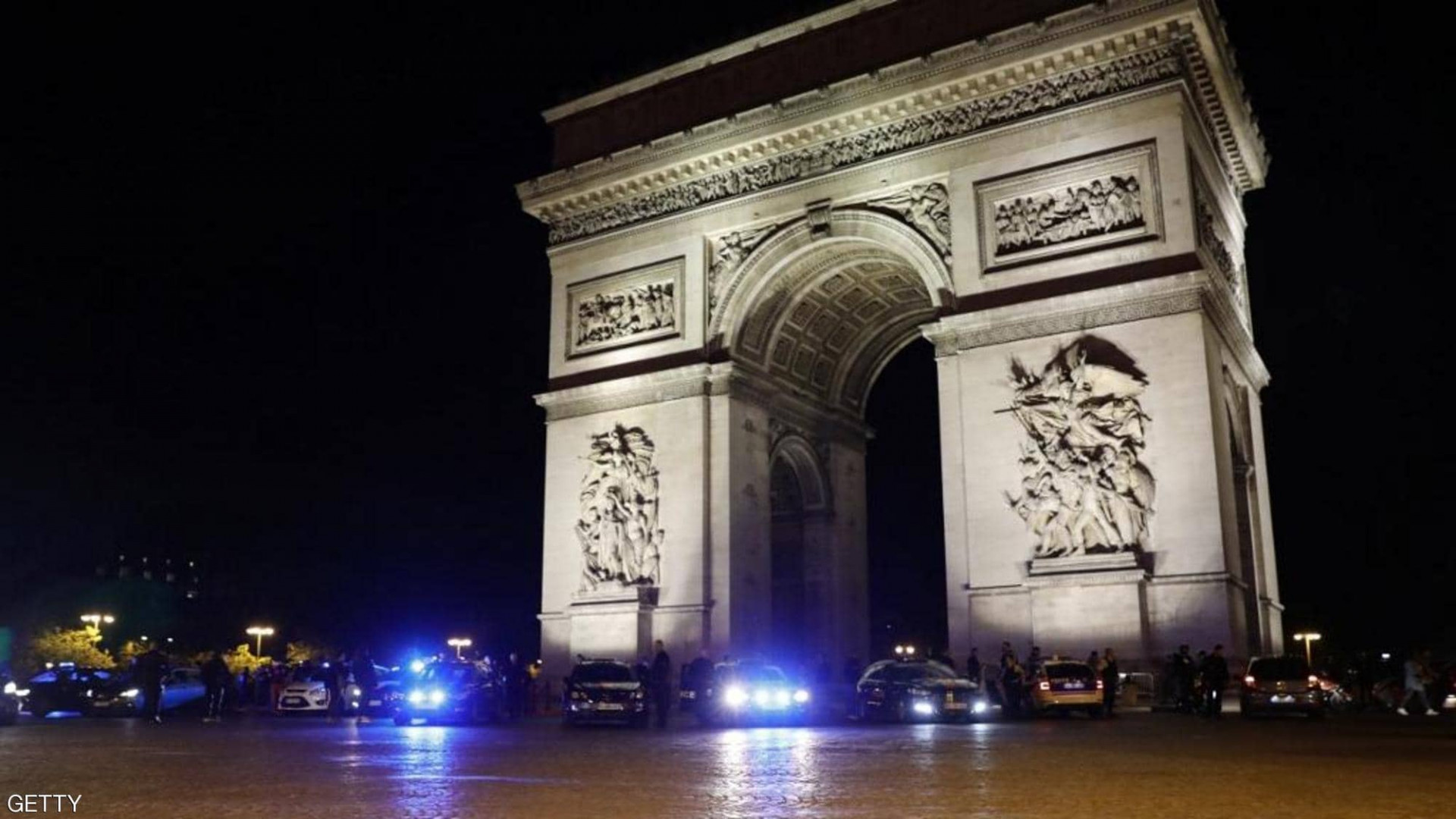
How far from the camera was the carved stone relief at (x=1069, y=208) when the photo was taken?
80.2ft

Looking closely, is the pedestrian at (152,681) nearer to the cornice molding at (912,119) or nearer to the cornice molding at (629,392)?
the cornice molding at (629,392)

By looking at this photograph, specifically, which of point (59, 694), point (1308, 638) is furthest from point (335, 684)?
point (1308, 638)

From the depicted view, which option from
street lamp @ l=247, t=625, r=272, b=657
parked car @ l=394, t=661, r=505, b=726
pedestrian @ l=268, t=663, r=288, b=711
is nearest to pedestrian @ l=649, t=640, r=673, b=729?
parked car @ l=394, t=661, r=505, b=726

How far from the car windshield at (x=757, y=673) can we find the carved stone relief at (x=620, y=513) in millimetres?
4662

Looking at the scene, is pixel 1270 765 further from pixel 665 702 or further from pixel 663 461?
pixel 663 461

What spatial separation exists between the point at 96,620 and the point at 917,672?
44222 mm

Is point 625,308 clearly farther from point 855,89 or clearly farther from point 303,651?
point 303,651

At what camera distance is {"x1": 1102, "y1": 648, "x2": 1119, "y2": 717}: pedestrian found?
21.0m

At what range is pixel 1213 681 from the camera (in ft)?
67.7

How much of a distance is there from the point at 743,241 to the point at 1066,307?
823cm

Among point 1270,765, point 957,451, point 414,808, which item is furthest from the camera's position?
point 957,451

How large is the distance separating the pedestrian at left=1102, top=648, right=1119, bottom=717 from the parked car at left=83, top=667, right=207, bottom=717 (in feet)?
66.8

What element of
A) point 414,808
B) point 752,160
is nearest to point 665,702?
point 752,160

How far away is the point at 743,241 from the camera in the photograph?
2970 cm
